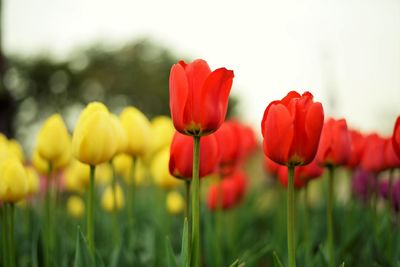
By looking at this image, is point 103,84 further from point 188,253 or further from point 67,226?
point 188,253

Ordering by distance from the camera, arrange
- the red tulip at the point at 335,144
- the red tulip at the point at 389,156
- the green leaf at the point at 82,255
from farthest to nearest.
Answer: the red tulip at the point at 389,156 → the red tulip at the point at 335,144 → the green leaf at the point at 82,255

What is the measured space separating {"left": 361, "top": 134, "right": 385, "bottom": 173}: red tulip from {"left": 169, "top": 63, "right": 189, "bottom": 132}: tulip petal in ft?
3.35

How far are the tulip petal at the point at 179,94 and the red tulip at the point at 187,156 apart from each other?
225 mm

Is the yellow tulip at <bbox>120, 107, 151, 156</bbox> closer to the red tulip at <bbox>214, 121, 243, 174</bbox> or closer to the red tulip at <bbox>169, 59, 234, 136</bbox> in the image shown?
the red tulip at <bbox>214, 121, 243, 174</bbox>

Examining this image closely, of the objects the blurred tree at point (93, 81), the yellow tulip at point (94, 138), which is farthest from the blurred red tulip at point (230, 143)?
the blurred tree at point (93, 81)

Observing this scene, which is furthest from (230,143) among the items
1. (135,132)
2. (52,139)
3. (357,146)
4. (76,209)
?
(76,209)

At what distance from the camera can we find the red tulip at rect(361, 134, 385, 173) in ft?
6.64

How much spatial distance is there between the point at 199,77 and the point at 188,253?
483mm

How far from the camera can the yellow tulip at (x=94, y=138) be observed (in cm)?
163

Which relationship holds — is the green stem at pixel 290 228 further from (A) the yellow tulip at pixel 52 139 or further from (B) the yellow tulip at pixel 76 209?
(B) the yellow tulip at pixel 76 209

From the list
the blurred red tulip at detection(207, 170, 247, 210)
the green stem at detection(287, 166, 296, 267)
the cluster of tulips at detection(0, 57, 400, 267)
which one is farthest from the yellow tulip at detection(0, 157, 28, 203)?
the blurred red tulip at detection(207, 170, 247, 210)

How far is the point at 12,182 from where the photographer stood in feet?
5.63

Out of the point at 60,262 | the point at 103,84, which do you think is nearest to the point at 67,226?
the point at 60,262

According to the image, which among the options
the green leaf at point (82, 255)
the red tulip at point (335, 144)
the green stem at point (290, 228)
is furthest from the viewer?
the red tulip at point (335, 144)
